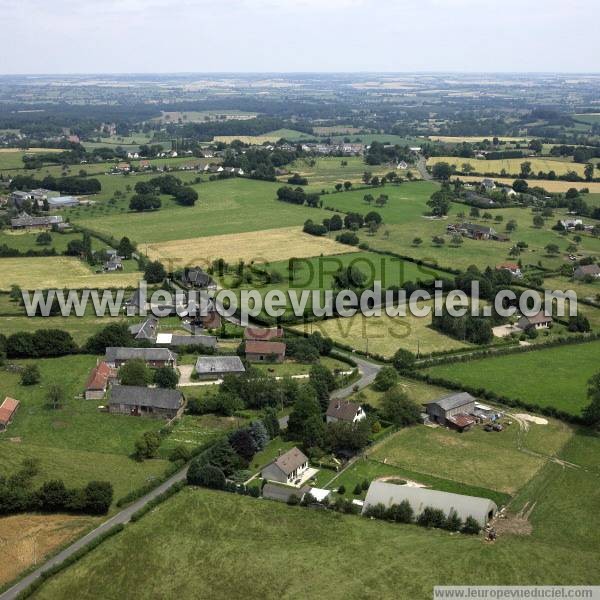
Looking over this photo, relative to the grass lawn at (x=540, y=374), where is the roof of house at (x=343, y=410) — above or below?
above

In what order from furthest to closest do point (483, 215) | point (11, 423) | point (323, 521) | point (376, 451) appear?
point (483, 215) < point (11, 423) < point (376, 451) < point (323, 521)

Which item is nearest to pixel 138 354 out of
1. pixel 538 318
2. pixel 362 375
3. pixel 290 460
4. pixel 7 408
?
pixel 7 408

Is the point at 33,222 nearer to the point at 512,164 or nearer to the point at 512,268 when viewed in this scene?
the point at 512,268

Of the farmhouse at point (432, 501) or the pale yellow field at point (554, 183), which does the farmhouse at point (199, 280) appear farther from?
the pale yellow field at point (554, 183)

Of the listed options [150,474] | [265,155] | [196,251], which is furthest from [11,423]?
[265,155]

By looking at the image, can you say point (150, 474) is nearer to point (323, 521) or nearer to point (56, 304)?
point (323, 521)

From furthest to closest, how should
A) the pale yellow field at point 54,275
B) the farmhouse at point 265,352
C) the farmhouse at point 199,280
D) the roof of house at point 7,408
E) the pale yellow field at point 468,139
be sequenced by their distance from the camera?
the pale yellow field at point 468,139, the pale yellow field at point 54,275, the farmhouse at point 199,280, the farmhouse at point 265,352, the roof of house at point 7,408

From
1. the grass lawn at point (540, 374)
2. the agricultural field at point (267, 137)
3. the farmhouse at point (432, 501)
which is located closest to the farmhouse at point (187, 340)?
the grass lawn at point (540, 374)
